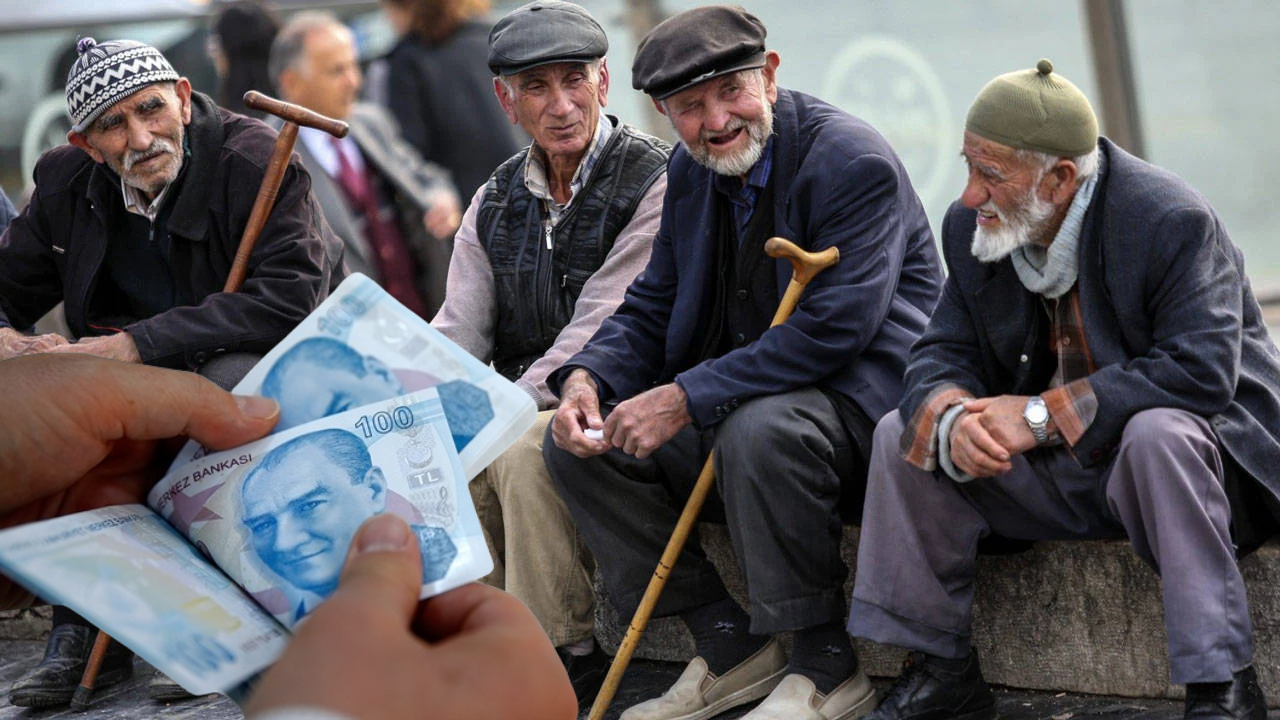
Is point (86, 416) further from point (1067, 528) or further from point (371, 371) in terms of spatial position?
point (1067, 528)

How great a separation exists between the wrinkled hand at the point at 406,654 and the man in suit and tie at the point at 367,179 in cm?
450

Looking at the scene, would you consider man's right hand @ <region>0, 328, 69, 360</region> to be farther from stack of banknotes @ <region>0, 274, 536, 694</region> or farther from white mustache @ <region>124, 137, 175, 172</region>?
stack of banknotes @ <region>0, 274, 536, 694</region>

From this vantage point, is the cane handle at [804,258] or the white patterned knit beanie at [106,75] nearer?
the cane handle at [804,258]

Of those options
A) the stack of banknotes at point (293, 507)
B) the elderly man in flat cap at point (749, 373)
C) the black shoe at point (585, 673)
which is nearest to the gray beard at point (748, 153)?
the elderly man in flat cap at point (749, 373)

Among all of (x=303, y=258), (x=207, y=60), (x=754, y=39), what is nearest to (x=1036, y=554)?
(x=754, y=39)

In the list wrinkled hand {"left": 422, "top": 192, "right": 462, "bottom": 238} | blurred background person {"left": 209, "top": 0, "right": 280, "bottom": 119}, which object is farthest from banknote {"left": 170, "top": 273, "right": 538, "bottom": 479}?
blurred background person {"left": 209, "top": 0, "right": 280, "bottom": 119}

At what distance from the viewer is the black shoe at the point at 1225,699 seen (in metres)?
3.01

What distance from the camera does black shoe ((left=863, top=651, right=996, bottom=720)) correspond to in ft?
11.3

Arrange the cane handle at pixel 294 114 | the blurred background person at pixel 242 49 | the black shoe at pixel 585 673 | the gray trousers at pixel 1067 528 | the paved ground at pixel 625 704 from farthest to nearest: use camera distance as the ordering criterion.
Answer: the blurred background person at pixel 242 49
the cane handle at pixel 294 114
the black shoe at pixel 585 673
the paved ground at pixel 625 704
the gray trousers at pixel 1067 528

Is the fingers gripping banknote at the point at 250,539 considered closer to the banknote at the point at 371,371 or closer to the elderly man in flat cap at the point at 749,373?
the banknote at the point at 371,371

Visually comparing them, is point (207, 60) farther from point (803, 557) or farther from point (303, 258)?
point (803, 557)

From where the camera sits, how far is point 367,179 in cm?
617

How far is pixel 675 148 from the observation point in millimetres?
4332

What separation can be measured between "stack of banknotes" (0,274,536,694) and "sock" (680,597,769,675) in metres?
1.90
